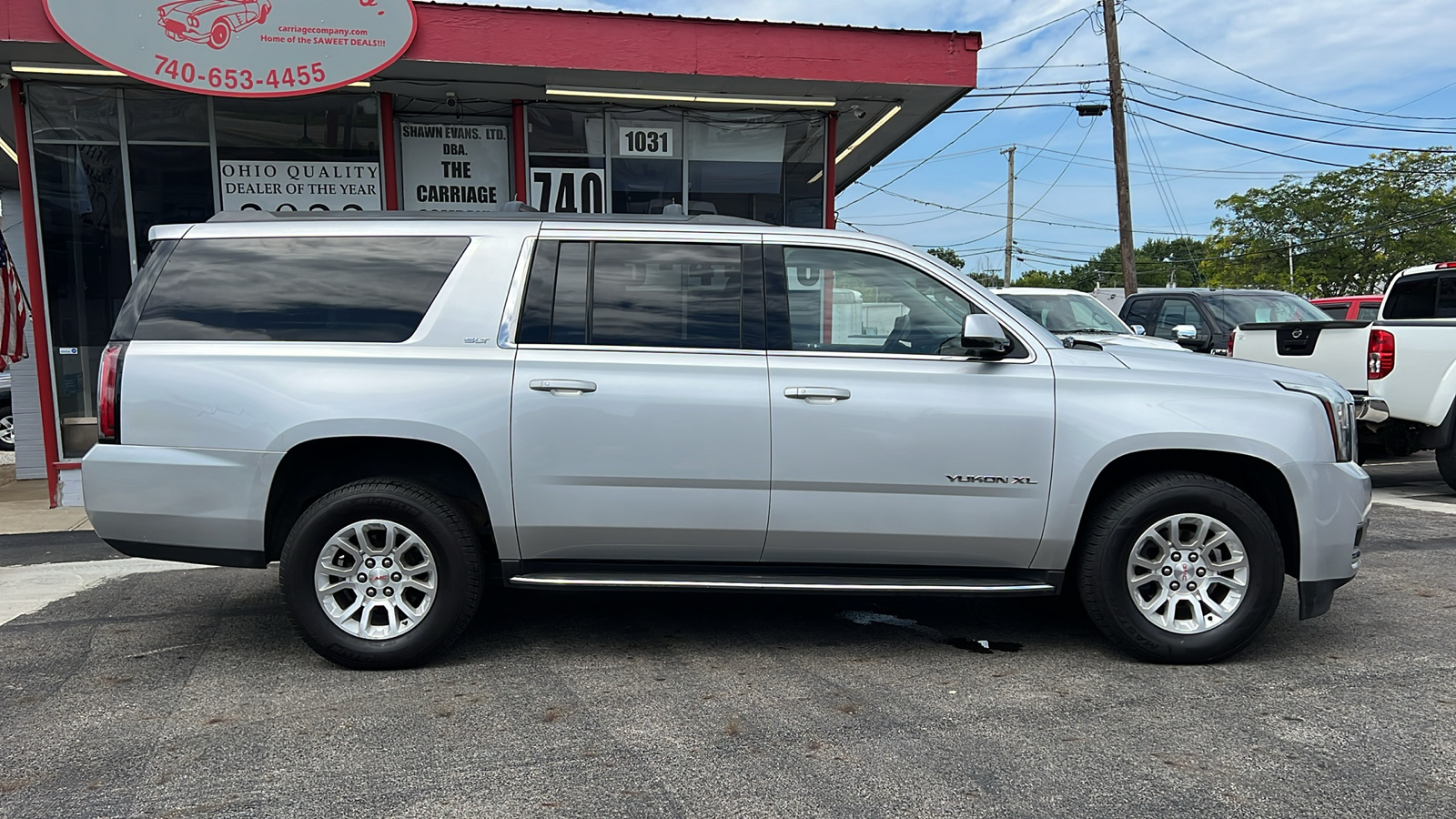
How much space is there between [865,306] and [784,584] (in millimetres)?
1310

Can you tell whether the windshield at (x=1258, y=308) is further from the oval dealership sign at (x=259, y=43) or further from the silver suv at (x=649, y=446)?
the oval dealership sign at (x=259, y=43)

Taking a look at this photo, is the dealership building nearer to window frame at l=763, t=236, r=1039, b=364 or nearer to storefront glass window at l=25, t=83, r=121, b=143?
storefront glass window at l=25, t=83, r=121, b=143

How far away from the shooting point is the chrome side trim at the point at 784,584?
4.25m

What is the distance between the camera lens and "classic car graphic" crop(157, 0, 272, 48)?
8.34m

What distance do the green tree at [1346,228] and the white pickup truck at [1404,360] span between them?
126 ft

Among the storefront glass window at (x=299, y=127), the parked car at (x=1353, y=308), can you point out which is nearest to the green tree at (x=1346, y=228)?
the parked car at (x=1353, y=308)

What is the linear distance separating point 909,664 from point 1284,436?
6.14ft

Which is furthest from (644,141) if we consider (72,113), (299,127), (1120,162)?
(1120,162)

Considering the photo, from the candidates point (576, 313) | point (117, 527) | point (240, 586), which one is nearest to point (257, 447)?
point (117, 527)

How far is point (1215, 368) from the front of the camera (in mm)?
4461

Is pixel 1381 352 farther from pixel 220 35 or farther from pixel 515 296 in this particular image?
pixel 220 35

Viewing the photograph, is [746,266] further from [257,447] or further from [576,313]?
[257,447]

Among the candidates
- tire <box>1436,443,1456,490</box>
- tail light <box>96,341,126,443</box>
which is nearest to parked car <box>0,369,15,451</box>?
tail light <box>96,341,126,443</box>

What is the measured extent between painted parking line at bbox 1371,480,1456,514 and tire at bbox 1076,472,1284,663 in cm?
494
